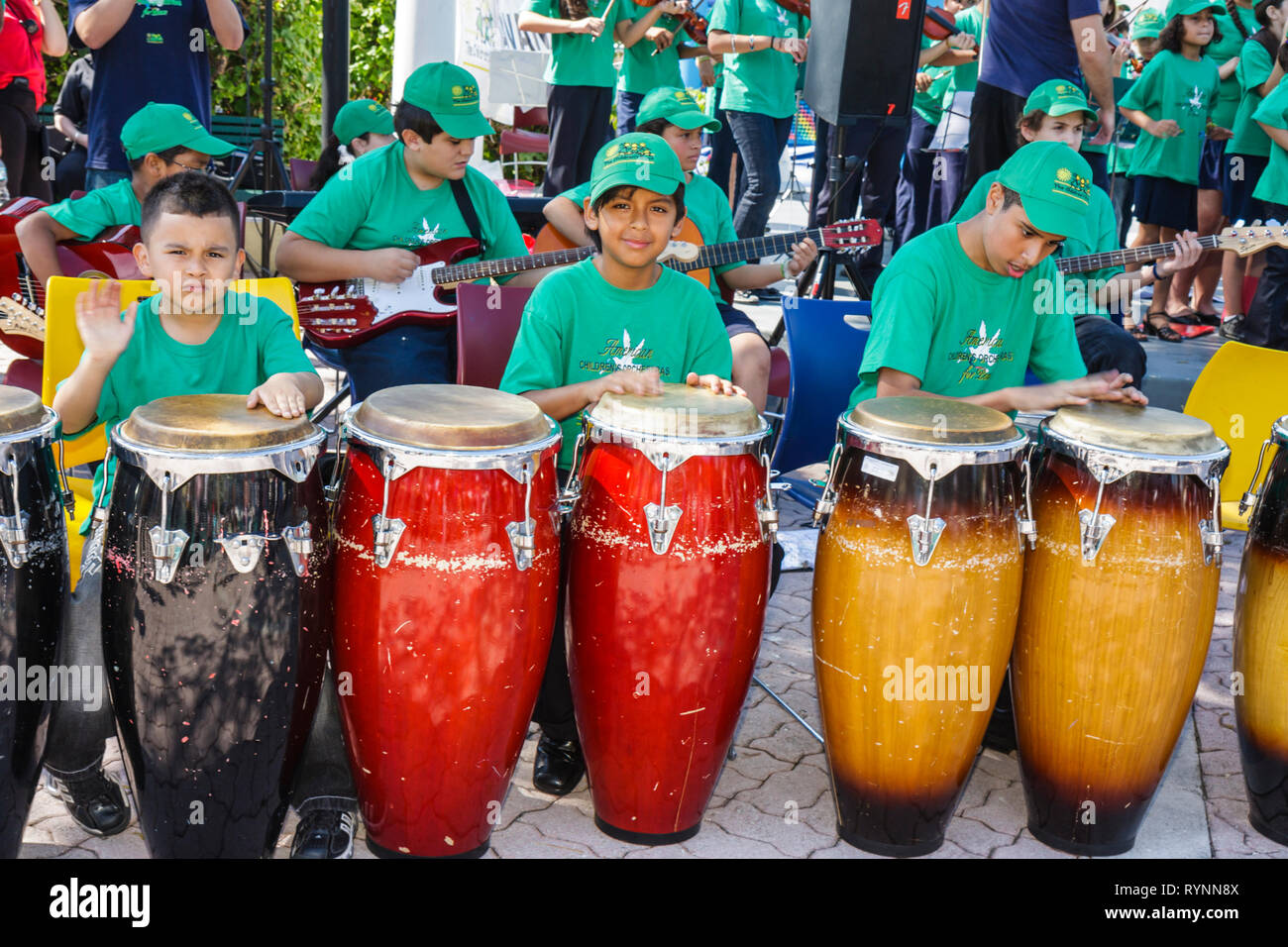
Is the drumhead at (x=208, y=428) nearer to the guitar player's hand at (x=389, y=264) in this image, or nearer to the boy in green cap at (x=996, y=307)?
the boy in green cap at (x=996, y=307)

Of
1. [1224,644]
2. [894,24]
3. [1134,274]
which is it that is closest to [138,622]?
[1224,644]

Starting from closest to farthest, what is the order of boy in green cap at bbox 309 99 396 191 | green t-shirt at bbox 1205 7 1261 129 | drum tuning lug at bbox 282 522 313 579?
drum tuning lug at bbox 282 522 313 579 < boy in green cap at bbox 309 99 396 191 < green t-shirt at bbox 1205 7 1261 129

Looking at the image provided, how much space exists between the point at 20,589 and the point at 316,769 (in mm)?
781

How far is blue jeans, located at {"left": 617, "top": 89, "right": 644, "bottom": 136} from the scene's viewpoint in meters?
7.08

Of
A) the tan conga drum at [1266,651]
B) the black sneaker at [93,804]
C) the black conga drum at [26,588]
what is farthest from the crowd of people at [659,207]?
the tan conga drum at [1266,651]

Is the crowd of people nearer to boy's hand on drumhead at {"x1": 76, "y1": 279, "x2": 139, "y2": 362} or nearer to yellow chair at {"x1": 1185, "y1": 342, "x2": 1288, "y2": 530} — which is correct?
boy's hand on drumhead at {"x1": 76, "y1": 279, "x2": 139, "y2": 362}

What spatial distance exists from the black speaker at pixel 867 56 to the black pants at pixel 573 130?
52.6 inches

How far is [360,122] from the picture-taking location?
6.30 meters

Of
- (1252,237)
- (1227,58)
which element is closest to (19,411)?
(1252,237)

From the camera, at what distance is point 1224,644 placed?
413 cm

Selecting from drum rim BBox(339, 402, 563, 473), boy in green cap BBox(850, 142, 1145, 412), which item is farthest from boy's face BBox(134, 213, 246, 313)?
boy in green cap BBox(850, 142, 1145, 412)

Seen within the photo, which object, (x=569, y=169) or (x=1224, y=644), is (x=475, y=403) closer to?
(x=1224, y=644)

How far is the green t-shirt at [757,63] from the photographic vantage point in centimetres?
702

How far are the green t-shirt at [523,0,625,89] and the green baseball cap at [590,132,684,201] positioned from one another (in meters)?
3.51
